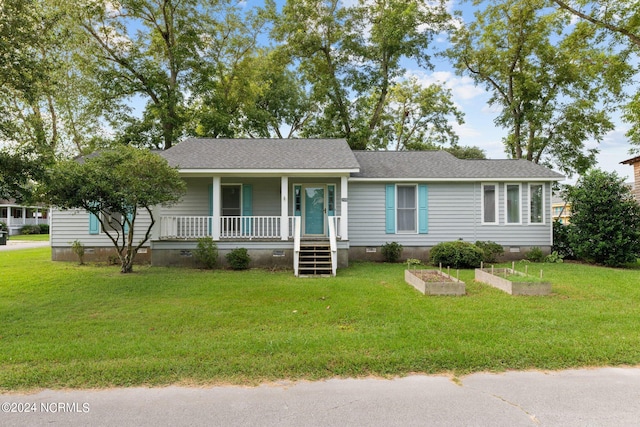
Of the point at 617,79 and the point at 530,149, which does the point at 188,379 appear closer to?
the point at 530,149

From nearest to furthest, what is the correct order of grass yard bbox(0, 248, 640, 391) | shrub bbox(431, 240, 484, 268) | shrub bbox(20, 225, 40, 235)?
1. grass yard bbox(0, 248, 640, 391)
2. shrub bbox(431, 240, 484, 268)
3. shrub bbox(20, 225, 40, 235)

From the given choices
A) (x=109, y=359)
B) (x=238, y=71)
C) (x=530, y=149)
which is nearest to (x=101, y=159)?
(x=109, y=359)

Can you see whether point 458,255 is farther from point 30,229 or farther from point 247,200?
point 30,229

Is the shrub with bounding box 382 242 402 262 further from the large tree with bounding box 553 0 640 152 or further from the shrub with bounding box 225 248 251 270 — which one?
the large tree with bounding box 553 0 640 152

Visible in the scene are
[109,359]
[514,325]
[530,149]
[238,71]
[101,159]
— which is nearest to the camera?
[109,359]

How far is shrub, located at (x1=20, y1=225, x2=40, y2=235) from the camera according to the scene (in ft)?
108

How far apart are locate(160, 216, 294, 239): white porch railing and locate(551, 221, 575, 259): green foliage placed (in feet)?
32.0

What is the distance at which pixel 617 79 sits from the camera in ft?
55.3

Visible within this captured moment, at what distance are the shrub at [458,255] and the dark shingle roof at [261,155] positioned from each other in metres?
3.73

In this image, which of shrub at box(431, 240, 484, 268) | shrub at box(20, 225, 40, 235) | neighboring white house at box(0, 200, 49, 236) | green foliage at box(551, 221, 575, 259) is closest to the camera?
shrub at box(431, 240, 484, 268)

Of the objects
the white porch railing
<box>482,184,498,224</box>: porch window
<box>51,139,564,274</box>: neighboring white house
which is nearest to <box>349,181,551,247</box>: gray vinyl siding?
<box>51,139,564,274</box>: neighboring white house

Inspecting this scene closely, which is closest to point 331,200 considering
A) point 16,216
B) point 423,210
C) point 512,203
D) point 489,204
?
point 423,210

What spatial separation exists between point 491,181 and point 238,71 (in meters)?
15.9

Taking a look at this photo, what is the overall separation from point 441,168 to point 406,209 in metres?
2.07
